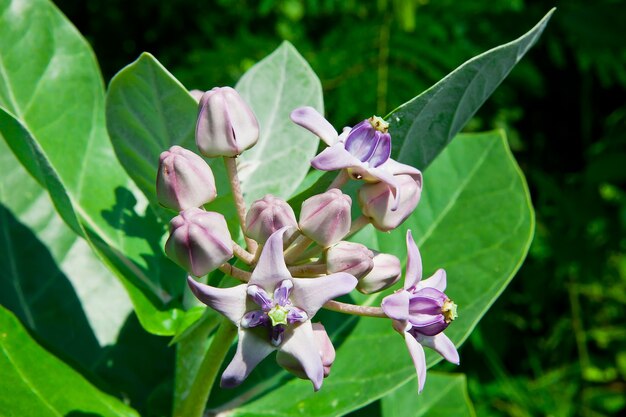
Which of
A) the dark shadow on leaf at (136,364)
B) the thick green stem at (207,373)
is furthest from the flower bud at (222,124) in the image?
the dark shadow on leaf at (136,364)

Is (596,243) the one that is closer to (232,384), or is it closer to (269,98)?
(269,98)

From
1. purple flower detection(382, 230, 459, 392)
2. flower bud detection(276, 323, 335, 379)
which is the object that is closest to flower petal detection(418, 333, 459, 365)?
purple flower detection(382, 230, 459, 392)

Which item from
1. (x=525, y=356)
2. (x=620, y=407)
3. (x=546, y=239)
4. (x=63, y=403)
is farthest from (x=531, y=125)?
(x=63, y=403)

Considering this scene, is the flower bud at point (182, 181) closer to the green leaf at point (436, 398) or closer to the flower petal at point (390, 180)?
the flower petal at point (390, 180)

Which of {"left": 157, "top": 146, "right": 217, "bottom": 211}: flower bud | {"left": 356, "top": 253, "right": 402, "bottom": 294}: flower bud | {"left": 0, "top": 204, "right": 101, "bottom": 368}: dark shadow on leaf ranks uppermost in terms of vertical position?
{"left": 157, "top": 146, "right": 217, "bottom": 211}: flower bud

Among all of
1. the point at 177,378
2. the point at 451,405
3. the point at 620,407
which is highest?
the point at 177,378

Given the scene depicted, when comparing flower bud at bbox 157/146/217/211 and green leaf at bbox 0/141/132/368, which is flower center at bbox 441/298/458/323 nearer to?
flower bud at bbox 157/146/217/211

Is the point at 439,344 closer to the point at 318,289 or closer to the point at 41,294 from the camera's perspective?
the point at 318,289
